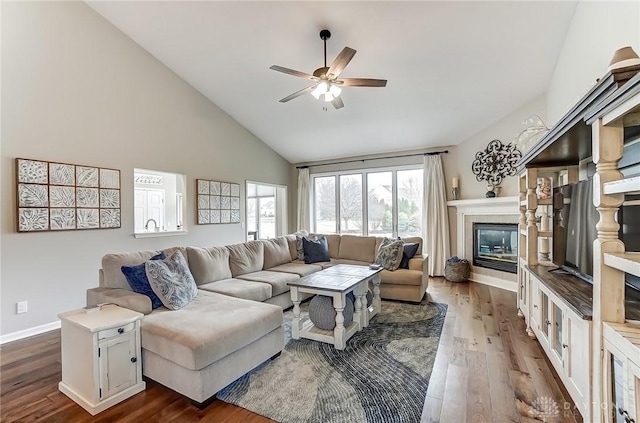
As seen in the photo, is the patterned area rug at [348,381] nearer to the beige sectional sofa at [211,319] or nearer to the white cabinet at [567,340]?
the beige sectional sofa at [211,319]

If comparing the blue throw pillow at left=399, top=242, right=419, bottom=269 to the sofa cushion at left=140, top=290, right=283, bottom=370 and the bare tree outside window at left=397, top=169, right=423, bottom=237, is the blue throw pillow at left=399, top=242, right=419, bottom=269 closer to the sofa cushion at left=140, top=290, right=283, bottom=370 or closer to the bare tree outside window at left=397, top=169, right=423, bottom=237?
the bare tree outside window at left=397, top=169, right=423, bottom=237

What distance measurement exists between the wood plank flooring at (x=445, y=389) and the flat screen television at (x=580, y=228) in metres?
0.82

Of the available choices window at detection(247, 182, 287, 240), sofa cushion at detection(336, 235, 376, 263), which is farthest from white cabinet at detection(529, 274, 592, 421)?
window at detection(247, 182, 287, 240)

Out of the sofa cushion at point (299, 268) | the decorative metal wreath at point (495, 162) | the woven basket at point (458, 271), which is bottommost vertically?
the woven basket at point (458, 271)

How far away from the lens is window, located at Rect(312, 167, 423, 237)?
20.8 feet

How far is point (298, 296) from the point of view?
305 centimetres

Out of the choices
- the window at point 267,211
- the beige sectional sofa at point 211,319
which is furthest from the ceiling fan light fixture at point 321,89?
the window at point 267,211

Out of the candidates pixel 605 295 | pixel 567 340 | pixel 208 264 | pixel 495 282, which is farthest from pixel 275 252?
pixel 605 295

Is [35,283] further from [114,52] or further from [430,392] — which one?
[430,392]

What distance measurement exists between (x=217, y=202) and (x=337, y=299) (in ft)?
11.3

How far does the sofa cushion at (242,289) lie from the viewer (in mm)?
3154

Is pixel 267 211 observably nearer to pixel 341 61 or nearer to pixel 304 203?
pixel 304 203

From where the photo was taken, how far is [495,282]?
5.00 metres

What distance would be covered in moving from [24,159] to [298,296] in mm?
3138
